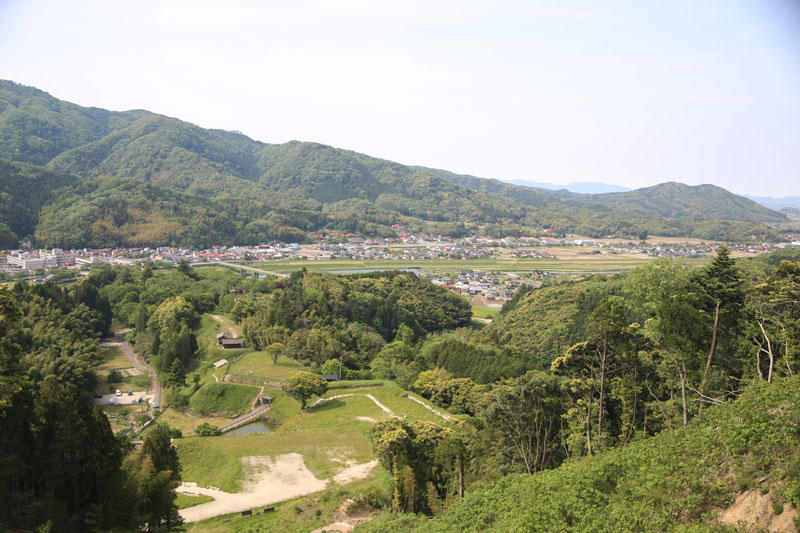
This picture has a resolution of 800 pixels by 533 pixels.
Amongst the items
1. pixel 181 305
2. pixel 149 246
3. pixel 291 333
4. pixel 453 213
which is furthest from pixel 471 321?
pixel 453 213

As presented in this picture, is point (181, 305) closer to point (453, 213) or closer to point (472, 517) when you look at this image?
point (472, 517)

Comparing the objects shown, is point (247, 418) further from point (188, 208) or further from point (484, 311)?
point (188, 208)

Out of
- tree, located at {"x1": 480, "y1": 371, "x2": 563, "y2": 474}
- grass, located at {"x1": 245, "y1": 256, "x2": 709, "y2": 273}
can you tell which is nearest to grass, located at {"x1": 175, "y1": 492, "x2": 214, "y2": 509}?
tree, located at {"x1": 480, "y1": 371, "x2": 563, "y2": 474}

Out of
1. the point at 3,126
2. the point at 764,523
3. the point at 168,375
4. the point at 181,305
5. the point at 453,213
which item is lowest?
the point at 168,375

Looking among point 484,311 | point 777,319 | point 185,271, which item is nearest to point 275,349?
point 777,319

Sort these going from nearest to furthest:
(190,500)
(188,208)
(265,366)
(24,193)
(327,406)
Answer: (190,500), (327,406), (265,366), (24,193), (188,208)

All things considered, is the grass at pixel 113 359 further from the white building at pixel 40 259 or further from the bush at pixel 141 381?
the white building at pixel 40 259
